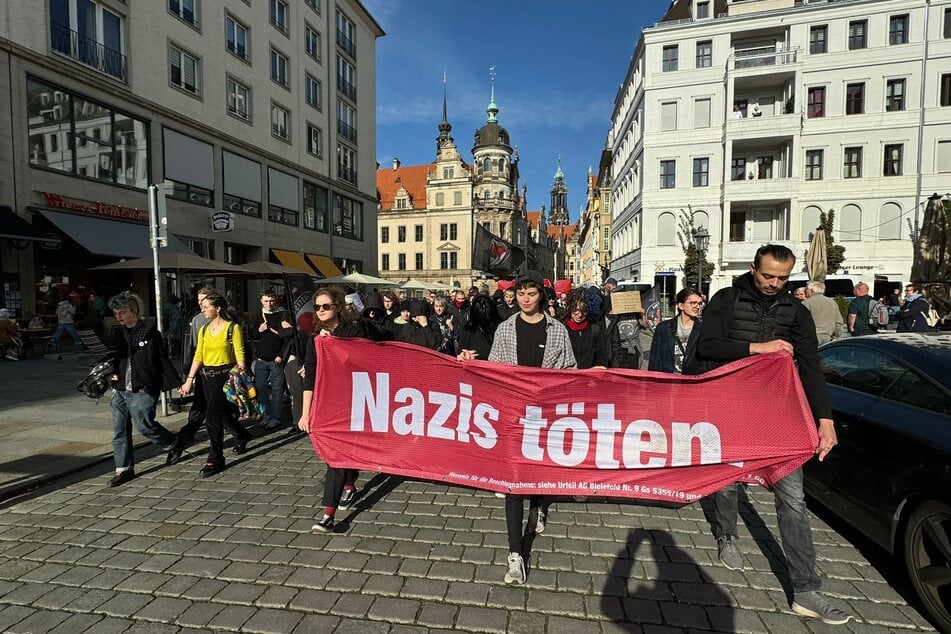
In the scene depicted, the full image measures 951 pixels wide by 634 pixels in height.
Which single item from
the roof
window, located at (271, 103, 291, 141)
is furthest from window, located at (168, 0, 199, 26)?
the roof

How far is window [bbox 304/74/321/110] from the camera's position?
30.9 meters

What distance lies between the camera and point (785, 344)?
3018mm

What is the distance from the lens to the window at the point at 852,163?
31094 mm

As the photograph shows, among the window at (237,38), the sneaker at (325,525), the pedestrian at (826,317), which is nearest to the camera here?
the sneaker at (325,525)

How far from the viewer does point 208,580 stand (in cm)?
333

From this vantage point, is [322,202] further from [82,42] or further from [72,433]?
[72,433]

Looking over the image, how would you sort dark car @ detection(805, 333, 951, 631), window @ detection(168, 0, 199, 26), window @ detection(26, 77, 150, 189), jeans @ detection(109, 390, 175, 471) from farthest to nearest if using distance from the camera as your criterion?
window @ detection(168, 0, 199, 26) → window @ detection(26, 77, 150, 189) → jeans @ detection(109, 390, 175, 471) → dark car @ detection(805, 333, 951, 631)

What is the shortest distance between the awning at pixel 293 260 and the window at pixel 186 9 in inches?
440

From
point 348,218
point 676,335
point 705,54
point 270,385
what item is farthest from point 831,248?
point 270,385

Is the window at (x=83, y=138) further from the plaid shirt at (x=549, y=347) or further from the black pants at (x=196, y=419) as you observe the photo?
the plaid shirt at (x=549, y=347)

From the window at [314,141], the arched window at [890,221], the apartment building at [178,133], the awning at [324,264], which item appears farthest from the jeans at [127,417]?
the arched window at [890,221]

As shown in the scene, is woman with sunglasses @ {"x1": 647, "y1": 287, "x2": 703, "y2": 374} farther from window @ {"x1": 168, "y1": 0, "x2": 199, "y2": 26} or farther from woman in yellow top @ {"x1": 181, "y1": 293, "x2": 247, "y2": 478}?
window @ {"x1": 168, "y1": 0, "x2": 199, "y2": 26}

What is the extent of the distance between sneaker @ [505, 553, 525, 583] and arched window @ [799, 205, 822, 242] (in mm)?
35868

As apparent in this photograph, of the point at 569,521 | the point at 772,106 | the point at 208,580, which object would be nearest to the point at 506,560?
the point at 569,521
